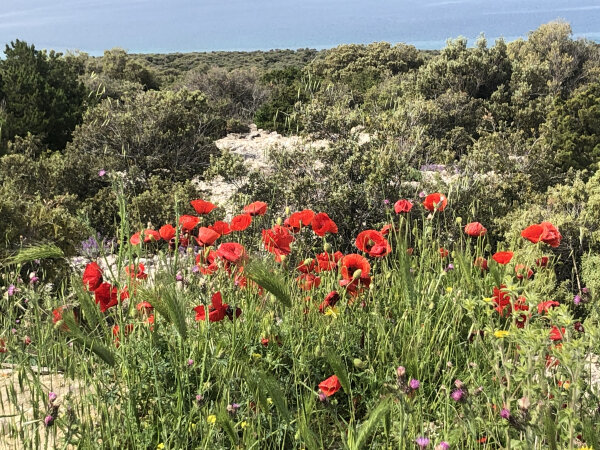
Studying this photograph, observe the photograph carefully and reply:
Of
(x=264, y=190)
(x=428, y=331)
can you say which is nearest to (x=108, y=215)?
(x=264, y=190)


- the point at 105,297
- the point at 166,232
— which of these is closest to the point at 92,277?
the point at 105,297

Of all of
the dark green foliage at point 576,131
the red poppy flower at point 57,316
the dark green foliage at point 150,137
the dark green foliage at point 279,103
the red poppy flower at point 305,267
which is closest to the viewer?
the red poppy flower at point 57,316

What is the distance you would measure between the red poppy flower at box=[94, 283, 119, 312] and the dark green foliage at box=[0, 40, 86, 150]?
9.65 meters

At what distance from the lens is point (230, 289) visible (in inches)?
Result: 91.5

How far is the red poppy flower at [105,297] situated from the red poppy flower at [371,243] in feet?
3.49

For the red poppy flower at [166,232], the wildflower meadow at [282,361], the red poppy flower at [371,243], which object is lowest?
the wildflower meadow at [282,361]

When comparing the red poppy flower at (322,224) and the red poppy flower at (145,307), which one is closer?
the red poppy flower at (145,307)

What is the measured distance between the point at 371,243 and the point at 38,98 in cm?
1122

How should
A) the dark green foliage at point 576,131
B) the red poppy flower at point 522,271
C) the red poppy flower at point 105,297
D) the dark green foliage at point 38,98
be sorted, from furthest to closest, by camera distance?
the dark green foliage at point 38,98 < the dark green foliage at point 576,131 < the red poppy flower at point 522,271 < the red poppy flower at point 105,297

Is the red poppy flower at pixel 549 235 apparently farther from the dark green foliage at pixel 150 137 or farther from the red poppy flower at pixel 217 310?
the dark green foliage at pixel 150 137

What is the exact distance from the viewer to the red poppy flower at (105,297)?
2117 millimetres

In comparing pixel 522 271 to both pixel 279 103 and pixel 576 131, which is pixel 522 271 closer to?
pixel 576 131

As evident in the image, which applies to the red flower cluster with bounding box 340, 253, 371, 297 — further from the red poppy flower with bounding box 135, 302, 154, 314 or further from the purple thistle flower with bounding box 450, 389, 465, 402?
the purple thistle flower with bounding box 450, 389, 465, 402

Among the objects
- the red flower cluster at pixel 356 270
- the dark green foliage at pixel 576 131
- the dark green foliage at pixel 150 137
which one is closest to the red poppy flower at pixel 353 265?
the red flower cluster at pixel 356 270
